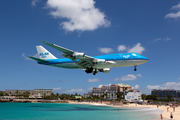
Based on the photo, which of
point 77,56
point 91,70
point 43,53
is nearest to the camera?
point 77,56

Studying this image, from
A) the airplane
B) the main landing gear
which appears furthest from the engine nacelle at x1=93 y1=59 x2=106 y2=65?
the main landing gear

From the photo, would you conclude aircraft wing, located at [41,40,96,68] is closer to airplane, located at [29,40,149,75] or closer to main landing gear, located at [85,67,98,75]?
airplane, located at [29,40,149,75]

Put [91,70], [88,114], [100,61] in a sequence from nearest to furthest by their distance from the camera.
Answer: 1. [100,61]
2. [91,70]
3. [88,114]

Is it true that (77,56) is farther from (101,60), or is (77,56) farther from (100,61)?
(101,60)

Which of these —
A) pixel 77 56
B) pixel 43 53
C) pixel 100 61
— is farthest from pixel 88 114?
pixel 77 56

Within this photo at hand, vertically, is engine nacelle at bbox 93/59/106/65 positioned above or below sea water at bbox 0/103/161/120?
above

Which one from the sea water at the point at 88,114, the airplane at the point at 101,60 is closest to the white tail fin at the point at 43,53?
the airplane at the point at 101,60

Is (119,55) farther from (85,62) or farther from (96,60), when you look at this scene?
(85,62)

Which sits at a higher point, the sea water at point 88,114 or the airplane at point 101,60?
the airplane at point 101,60

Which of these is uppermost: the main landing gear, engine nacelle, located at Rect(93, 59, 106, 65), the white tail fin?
the white tail fin

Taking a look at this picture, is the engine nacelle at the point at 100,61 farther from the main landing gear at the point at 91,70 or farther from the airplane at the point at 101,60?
the main landing gear at the point at 91,70

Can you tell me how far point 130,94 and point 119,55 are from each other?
15496cm

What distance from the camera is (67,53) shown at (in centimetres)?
4231

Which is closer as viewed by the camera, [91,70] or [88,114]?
[91,70]
